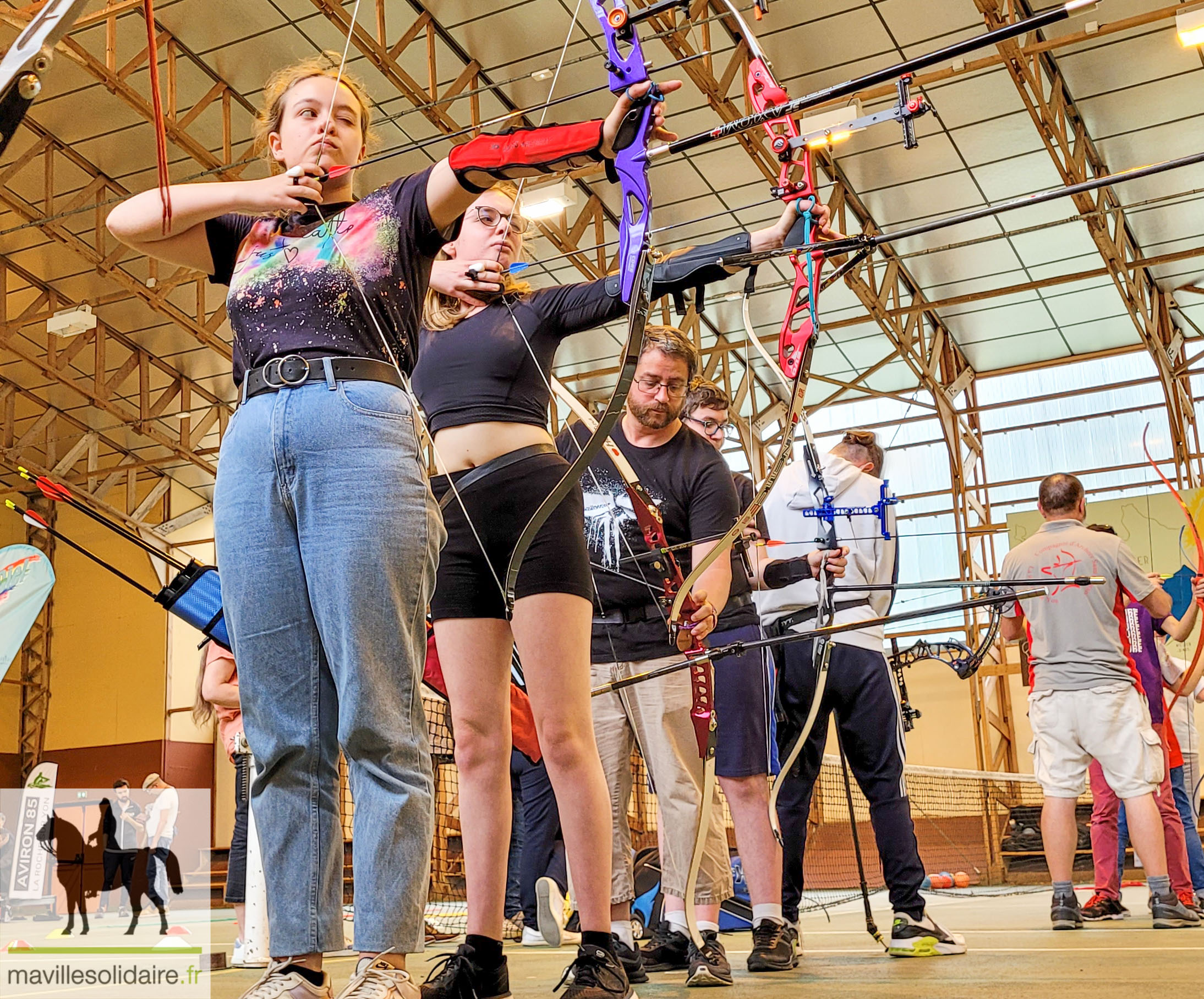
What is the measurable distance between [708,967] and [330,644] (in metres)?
1.15

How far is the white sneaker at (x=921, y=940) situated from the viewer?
8.56 feet

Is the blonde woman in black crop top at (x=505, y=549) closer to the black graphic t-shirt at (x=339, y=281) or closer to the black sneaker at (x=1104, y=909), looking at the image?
the black graphic t-shirt at (x=339, y=281)

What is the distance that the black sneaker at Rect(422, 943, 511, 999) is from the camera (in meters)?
1.78

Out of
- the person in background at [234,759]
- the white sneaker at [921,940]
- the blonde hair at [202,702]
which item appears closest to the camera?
the white sneaker at [921,940]

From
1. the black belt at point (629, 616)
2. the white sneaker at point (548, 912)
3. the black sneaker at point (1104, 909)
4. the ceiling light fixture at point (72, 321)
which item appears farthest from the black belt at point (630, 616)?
the ceiling light fixture at point (72, 321)

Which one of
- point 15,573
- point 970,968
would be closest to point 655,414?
point 970,968

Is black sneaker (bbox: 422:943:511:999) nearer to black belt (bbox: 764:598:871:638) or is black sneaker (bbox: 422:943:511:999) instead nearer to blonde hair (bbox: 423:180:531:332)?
blonde hair (bbox: 423:180:531:332)

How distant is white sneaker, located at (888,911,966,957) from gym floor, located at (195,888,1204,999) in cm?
5

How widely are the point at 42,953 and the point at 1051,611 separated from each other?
10.1 ft

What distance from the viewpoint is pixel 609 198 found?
37.0 ft

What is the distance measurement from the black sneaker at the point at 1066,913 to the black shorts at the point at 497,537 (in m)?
2.38

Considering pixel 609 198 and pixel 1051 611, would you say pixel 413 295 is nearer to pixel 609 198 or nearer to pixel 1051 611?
pixel 1051 611

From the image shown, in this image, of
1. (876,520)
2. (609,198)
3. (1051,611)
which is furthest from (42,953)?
(609,198)

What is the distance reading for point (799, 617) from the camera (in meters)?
3.04
